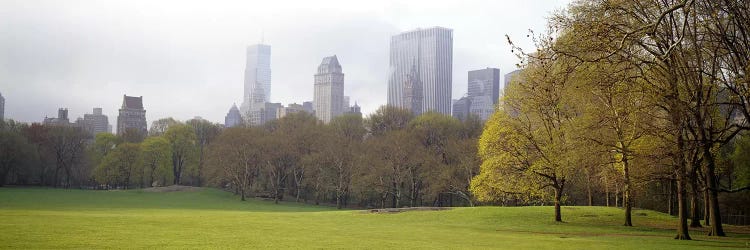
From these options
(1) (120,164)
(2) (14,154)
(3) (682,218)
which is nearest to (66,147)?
(2) (14,154)

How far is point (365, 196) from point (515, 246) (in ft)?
224

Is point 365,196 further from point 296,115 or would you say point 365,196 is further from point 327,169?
point 296,115

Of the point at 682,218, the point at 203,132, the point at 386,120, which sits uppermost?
the point at 386,120

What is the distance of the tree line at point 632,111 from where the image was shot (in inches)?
1008

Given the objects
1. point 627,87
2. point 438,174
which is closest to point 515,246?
point 627,87

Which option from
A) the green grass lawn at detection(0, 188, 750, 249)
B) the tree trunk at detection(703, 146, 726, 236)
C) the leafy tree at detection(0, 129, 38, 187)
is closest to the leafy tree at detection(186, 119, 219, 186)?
the leafy tree at detection(0, 129, 38, 187)

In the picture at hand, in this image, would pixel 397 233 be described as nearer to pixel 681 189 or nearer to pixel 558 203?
pixel 681 189

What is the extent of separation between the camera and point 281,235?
3092 cm

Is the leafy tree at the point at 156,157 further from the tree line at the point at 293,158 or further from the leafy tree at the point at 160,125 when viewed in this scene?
the leafy tree at the point at 160,125

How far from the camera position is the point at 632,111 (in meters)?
27.9

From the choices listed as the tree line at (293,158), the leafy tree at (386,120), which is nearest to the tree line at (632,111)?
the tree line at (293,158)

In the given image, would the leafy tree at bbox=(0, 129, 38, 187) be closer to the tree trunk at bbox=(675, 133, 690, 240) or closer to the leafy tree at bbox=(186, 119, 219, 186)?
the leafy tree at bbox=(186, 119, 219, 186)

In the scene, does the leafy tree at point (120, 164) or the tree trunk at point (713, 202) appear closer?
the tree trunk at point (713, 202)

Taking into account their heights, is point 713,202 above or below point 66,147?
below
